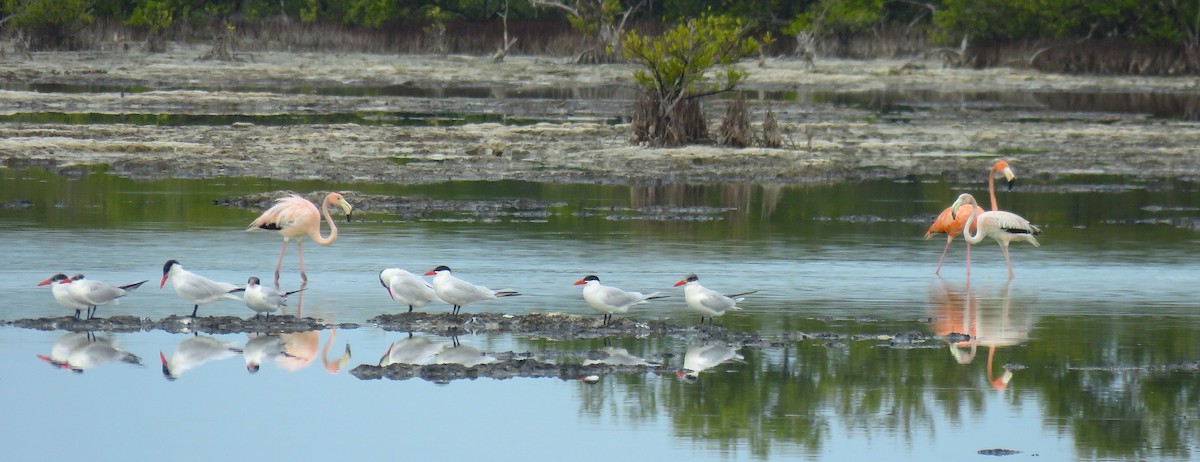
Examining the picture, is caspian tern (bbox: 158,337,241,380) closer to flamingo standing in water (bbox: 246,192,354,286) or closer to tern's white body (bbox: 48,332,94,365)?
tern's white body (bbox: 48,332,94,365)

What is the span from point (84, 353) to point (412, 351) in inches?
73.6

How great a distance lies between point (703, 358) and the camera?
34.3 ft

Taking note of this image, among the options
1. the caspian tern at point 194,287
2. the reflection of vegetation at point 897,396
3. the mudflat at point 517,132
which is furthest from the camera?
the mudflat at point 517,132

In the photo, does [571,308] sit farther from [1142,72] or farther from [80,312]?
[1142,72]

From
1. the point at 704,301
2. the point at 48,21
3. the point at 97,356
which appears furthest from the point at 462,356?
the point at 48,21

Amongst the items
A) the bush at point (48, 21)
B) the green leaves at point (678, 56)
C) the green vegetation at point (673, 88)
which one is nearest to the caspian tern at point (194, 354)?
the green leaves at point (678, 56)

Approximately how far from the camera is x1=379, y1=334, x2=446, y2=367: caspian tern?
10.3m

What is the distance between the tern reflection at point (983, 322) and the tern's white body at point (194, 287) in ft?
14.7

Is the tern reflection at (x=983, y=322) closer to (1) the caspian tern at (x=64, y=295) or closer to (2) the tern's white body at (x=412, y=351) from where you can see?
(2) the tern's white body at (x=412, y=351)

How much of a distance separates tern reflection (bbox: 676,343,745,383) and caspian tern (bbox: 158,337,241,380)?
2591 millimetres

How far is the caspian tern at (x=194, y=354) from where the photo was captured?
998cm

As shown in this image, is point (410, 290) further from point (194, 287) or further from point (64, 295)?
point (64, 295)

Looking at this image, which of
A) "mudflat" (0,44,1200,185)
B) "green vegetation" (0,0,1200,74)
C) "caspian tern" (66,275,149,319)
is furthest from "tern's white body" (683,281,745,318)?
"green vegetation" (0,0,1200,74)

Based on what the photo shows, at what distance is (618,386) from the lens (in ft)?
31.5
